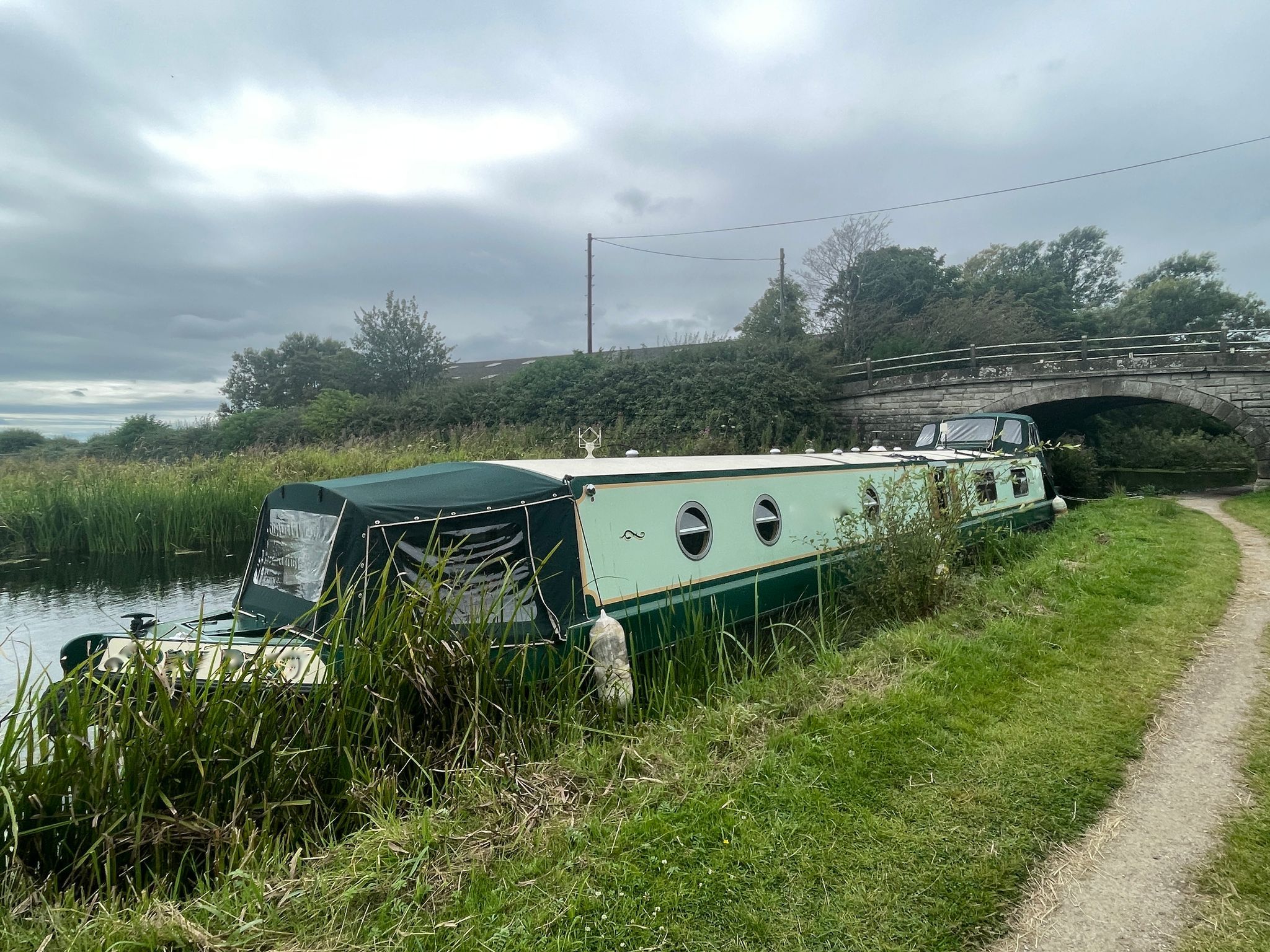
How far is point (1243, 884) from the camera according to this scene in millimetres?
2311

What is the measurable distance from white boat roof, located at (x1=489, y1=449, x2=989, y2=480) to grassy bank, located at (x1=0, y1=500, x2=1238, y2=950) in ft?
6.03

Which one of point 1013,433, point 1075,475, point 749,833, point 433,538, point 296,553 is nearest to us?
point 749,833

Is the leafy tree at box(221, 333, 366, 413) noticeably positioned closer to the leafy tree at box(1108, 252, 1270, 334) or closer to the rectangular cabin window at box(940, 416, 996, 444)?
the rectangular cabin window at box(940, 416, 996, 444)

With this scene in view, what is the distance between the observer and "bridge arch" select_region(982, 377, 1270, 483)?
17031mm

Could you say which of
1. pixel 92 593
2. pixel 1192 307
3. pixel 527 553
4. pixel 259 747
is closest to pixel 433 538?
pixel 527 553

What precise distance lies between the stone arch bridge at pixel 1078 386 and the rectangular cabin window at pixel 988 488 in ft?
37.7

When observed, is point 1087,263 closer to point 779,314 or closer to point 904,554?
point 779,314

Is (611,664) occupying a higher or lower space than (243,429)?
lower

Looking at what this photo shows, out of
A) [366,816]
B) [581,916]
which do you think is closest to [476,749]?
[366,816]

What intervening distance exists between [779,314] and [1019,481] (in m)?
25.8

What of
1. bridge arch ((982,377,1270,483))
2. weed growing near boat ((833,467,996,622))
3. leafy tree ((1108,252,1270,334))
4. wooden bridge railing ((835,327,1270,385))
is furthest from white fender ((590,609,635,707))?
leafy tree ((1108,252,1270,334))

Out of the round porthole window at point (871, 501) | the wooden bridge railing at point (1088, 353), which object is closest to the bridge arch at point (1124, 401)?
the wooden bridge railing at point (1088, 353)

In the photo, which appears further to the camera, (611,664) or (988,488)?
(988,488)

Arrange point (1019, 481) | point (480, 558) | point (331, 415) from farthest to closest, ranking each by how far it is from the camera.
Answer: point (331, 415) < point (1019, 481) < point (480, 558)
